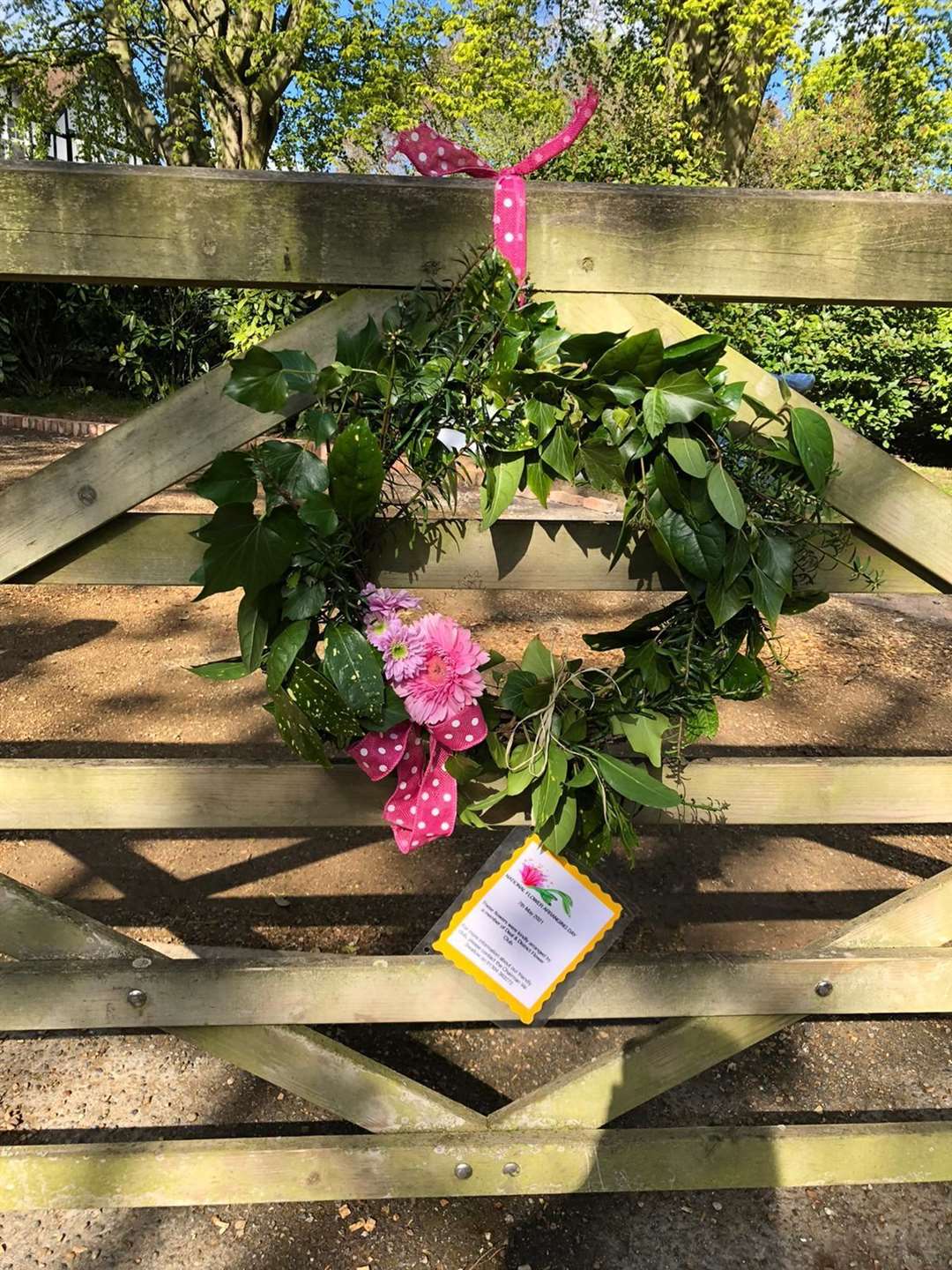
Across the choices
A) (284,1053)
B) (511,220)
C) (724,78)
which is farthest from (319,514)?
(724,78)

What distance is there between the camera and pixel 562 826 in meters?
1.40

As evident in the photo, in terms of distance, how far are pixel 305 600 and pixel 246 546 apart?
113mm

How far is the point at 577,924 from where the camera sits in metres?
1.52

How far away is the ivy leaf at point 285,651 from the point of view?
1223 mm

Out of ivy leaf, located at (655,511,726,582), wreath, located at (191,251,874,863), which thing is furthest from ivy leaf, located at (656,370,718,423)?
ivy leaf, located at (655,511,726,582)

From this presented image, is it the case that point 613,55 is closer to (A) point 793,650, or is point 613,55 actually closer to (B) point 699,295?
(A) point 793,650

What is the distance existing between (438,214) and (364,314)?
6.9 inches

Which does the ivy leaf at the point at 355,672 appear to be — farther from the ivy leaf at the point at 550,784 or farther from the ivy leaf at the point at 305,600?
the ivy leaf at the point at 550,784

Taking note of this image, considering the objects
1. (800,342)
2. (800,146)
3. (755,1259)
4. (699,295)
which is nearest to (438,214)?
(699,295)

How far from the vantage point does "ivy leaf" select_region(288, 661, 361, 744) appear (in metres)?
1.25

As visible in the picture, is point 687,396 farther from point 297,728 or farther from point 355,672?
point 297,728

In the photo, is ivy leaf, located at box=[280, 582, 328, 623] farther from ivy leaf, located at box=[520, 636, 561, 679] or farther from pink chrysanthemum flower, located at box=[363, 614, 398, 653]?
ivy leaf, located at box=[520, 636, 561, 679]

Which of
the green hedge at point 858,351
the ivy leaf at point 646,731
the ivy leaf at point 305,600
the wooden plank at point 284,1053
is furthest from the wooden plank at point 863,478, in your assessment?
the green hedge at point 858,351

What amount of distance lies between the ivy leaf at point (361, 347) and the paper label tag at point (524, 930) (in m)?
0.84
